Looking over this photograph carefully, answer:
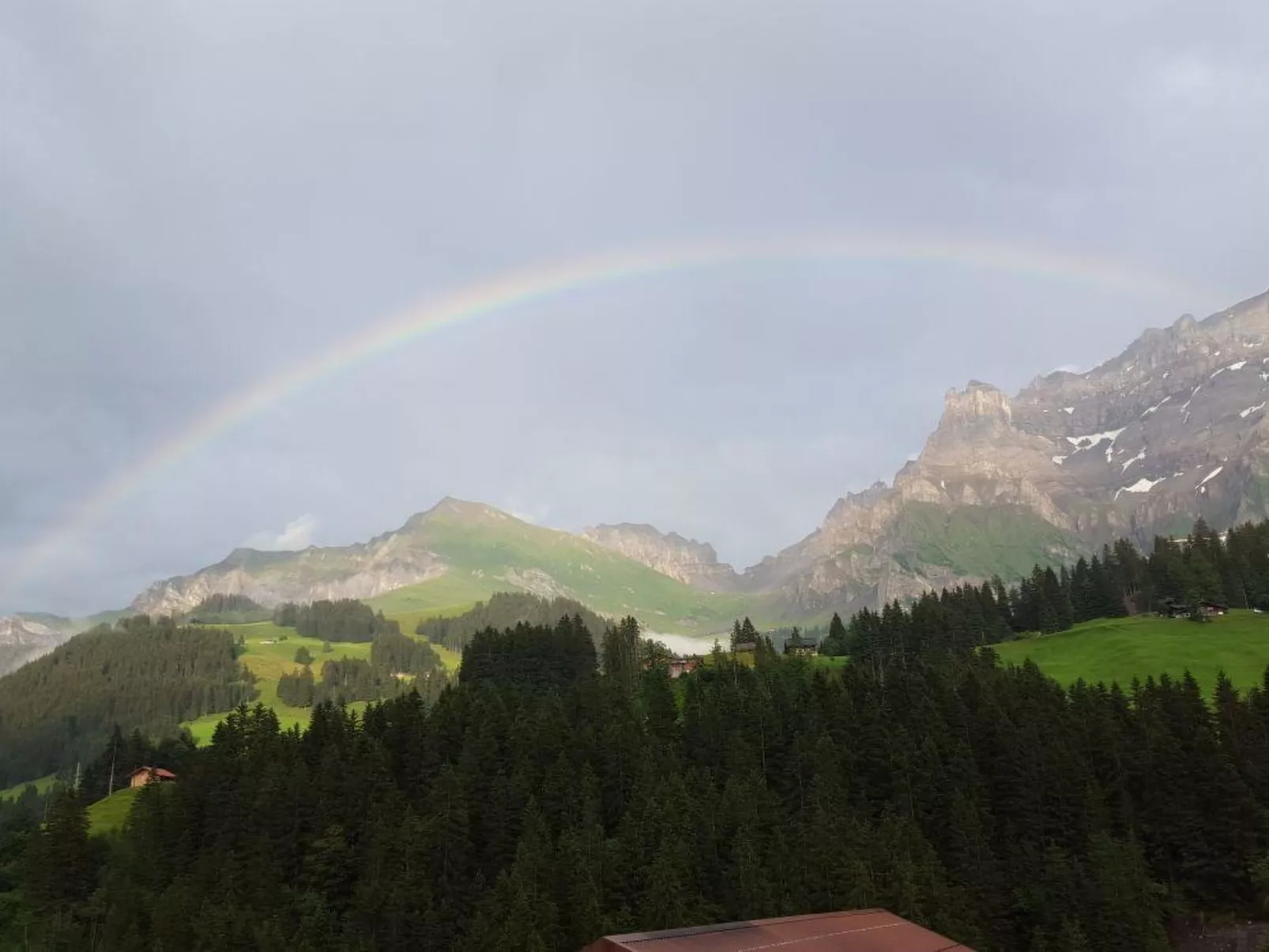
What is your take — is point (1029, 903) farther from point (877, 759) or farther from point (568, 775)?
point (568, 775)

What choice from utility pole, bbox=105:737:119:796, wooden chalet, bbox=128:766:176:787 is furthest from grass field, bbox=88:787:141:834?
utility pole, bbox=105:737:119:796

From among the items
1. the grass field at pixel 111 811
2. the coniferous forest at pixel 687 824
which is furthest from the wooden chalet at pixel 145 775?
the coniferous forest at pixel 687 824

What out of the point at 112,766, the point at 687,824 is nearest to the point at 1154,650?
the point at 687,824

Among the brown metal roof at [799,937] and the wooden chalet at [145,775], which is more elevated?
the wooden chalet at [145,775]

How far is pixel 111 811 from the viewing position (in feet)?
494

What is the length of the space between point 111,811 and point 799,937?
15468cm

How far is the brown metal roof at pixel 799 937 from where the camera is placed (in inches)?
1315

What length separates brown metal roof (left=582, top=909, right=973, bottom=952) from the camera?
33406 mm

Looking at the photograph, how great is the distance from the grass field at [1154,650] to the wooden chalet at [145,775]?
160 m

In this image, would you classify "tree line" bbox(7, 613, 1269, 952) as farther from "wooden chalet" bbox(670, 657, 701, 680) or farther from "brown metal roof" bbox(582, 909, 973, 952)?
"wooden chalet" bbox(670, 657, 701, 680)

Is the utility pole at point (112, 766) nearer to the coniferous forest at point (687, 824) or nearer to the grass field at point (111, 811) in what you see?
the grass field at point (111, 811)

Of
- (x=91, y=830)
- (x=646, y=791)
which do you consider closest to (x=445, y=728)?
(x=646, y=791)

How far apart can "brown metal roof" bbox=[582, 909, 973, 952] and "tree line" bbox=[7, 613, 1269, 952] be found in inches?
862

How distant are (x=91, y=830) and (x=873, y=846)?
415ft
